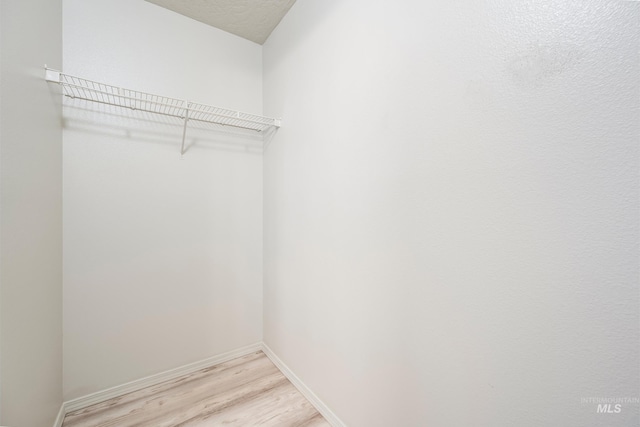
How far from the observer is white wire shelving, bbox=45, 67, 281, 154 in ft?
4.26

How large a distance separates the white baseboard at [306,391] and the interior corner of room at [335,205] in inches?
0.6

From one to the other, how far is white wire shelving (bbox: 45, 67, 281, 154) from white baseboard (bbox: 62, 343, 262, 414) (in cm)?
164

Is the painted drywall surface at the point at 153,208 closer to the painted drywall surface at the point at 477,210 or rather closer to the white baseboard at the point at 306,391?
the white baseboard at the point at 306,391

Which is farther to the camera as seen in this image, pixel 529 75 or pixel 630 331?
pixel 529 75

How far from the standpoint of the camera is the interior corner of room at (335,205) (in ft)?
1.92

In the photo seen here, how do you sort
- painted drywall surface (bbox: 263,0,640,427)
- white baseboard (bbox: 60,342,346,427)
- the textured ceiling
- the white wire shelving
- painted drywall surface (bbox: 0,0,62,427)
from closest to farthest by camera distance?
painted drywall surface (bbox: 263,0,640,427) → painted drywall surface (bbox: 0,0,62,427) → the white wire shelving → white baseboard (bbox: 60,342,346,427) → the textured ceiling

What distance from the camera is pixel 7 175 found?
2.87 ft

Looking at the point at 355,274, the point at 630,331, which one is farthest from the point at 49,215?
the point at 630,331

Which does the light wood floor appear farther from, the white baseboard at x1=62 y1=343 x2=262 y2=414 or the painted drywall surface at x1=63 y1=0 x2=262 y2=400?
the painted drywall surface at x1=63 y1=0 x2=262 y2=400

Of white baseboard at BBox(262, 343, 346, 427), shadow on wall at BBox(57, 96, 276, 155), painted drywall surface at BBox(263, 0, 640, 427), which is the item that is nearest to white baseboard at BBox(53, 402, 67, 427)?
white baseboard at BBox(262, 343, 346, 427)

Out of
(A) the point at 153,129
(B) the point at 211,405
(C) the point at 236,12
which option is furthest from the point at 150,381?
(C) the point at 236,12

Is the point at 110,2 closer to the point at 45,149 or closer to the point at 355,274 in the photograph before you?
the point at 45,149

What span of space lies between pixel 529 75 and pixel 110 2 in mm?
2338

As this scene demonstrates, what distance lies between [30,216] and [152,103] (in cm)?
86
